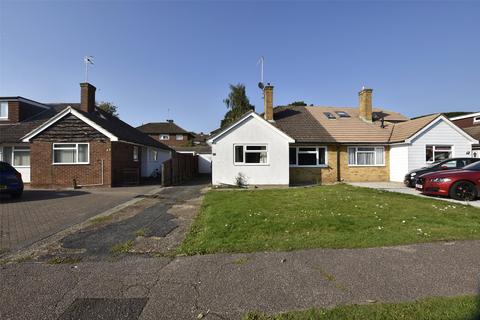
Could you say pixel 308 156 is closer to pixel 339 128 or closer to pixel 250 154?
pixel 339 128

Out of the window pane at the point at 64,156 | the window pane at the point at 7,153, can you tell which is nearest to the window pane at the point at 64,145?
the window pane at the point at 64,156

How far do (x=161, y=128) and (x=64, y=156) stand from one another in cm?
4269

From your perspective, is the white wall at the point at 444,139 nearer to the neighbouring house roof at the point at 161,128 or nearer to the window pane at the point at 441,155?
the window pane at the point at 441,155

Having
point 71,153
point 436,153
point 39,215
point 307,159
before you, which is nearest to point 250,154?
point 307,159

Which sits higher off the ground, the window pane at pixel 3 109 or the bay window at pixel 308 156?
the window pane at pixel 3 109

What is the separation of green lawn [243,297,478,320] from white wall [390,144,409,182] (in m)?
16.7

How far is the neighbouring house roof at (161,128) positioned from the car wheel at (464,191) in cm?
5148

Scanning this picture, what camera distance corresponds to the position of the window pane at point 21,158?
1836 centimetres

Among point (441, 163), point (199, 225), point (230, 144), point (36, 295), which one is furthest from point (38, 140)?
point (441, 163)

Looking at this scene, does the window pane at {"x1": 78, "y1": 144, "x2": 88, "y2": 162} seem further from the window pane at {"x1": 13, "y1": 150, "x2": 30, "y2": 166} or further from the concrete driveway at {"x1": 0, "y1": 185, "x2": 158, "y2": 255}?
the concrete driveway at {"x1": 0, "y1": 185, "x2": 158, "y2": 255}

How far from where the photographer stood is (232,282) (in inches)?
148

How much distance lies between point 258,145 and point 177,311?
13.5 metres

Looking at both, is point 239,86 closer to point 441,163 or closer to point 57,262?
point 441,163

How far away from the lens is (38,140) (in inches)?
656
